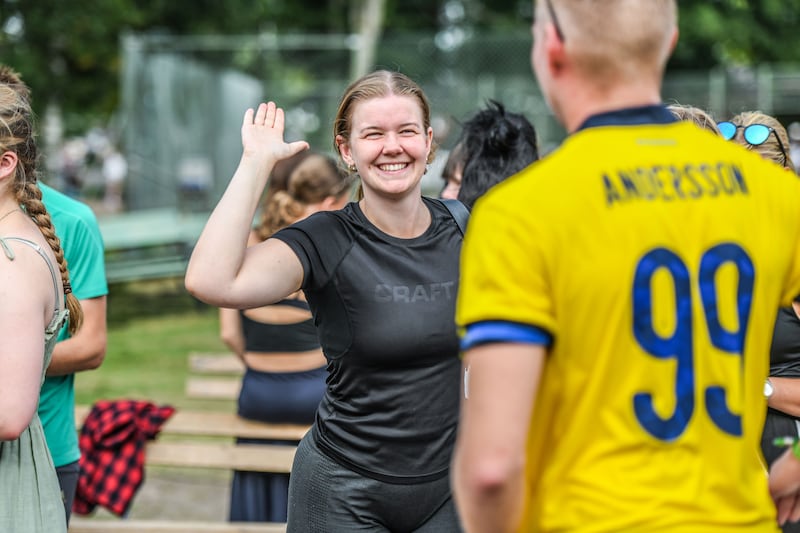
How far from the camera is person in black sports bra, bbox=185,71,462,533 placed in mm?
2777

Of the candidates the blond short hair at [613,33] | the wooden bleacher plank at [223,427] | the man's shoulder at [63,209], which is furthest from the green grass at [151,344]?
the blond short hair at [613,33]

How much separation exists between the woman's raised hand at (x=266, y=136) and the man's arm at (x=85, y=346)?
1260 mm

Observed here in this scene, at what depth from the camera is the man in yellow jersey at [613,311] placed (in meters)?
1.73

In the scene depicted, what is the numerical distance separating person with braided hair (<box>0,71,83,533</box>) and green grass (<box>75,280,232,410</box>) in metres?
6.49

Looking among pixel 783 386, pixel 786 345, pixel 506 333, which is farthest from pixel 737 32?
pixel 506 333

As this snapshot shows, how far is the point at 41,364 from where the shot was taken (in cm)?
258

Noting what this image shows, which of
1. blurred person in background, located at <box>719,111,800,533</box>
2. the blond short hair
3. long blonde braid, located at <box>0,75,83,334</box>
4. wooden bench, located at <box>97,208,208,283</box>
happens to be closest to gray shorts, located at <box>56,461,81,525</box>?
long blonde braid, located at <box>0,75,83,334</box>

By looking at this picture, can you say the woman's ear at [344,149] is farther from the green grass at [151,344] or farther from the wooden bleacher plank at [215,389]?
the green grass at [151,344]

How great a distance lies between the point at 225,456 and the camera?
5172mm

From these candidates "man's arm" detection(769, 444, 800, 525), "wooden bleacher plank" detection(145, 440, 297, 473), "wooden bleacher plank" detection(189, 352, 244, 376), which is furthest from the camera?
"wooden bleacher plank" detection(189, 352, 244, 376)

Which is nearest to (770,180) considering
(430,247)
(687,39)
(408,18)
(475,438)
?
(475,438)

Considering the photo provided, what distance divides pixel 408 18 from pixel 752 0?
874 centimetres

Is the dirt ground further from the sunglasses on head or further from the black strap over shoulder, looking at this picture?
the sunglasses on head

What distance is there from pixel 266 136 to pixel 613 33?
1.17m
